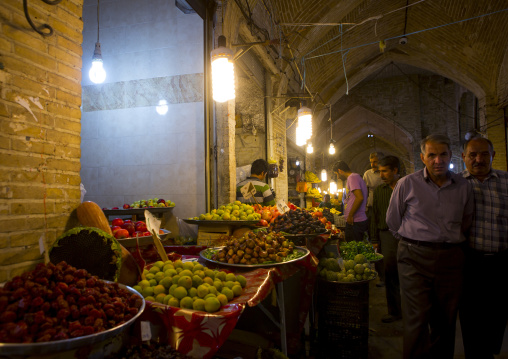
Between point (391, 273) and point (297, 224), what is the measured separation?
153 centimetres

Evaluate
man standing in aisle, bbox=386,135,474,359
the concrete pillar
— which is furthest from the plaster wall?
man standing in aisle, bbox=386,135,474,359

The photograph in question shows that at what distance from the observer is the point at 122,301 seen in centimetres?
148

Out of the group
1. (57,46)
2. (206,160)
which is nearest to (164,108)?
(206,160)

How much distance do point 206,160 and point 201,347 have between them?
4.45 metres

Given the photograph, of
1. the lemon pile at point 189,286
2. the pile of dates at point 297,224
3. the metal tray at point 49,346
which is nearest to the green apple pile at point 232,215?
the pile of dates at point 297,224

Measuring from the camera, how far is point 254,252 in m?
2.63

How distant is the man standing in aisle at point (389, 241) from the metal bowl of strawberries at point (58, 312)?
3546 millimetres

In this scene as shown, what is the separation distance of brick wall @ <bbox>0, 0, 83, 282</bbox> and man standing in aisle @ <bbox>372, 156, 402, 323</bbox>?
12.1 ft

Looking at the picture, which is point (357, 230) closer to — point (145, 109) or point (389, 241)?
point (389, 241)

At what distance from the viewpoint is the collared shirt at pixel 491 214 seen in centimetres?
270

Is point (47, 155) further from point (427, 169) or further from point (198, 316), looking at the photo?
point (427, 169)

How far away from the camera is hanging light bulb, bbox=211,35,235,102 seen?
15.0 ft

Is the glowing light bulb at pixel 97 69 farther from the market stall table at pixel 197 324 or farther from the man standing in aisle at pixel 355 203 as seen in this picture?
the market stall table at pixel 197 324

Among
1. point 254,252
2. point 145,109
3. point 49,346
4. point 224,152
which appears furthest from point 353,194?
point 49,346
